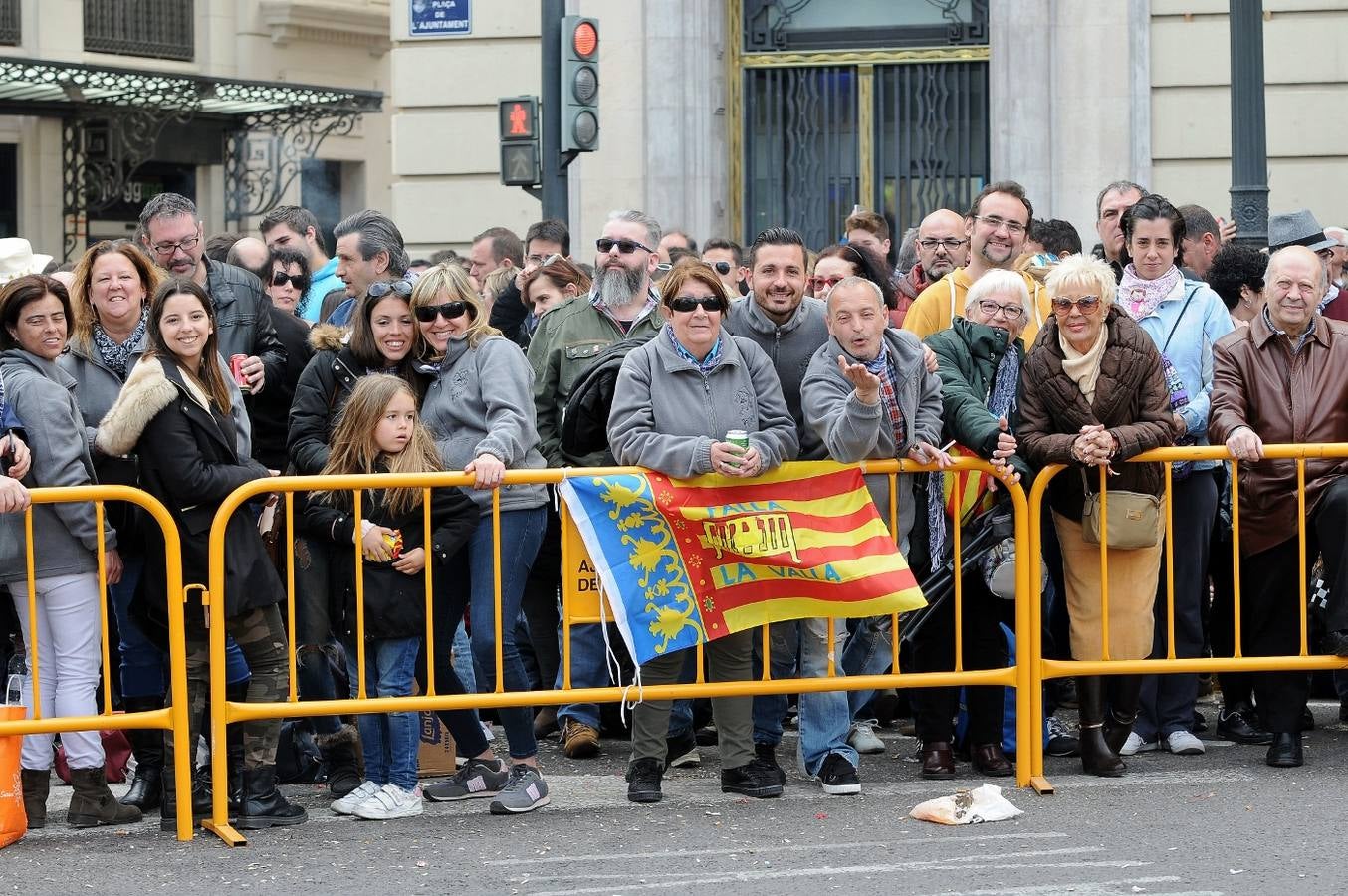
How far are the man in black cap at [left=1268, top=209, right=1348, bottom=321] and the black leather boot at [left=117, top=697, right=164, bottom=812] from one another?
561cm

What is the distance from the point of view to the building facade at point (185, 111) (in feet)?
84.0

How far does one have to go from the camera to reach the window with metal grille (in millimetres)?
28219

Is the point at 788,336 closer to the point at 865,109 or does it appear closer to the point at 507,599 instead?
the point at 507,599

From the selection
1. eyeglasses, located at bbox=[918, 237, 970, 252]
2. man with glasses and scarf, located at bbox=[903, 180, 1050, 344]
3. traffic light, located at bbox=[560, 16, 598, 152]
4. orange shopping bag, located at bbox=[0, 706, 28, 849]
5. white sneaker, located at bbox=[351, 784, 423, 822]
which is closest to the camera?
orange shopping bag, located at bbox=[0, 706, 28, 849]

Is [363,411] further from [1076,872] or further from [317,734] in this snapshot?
[1076,872]

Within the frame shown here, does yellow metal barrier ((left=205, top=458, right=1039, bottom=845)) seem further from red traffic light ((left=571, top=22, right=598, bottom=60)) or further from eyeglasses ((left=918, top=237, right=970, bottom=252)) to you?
red traffic light ((left=571, top=22, right=598, bottom=60))

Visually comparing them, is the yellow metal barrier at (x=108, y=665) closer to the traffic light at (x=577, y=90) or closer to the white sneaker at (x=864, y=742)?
the white sneaker at (x=864, y=742)

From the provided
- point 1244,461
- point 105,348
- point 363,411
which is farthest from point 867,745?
point 105,348

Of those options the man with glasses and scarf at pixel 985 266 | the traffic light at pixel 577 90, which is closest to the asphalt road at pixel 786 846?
the man with glasses and scarf at pixel 985 266

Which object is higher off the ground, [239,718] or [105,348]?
[105,348]

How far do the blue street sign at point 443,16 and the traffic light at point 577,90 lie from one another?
259cm

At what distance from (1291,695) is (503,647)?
9.98 ft

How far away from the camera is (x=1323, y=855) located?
262 inches

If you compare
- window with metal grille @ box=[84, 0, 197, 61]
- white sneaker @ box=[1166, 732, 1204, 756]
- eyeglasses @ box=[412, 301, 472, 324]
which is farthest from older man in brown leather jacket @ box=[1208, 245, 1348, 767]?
window with metal grille @ box=[84, 0, 197, 61]
